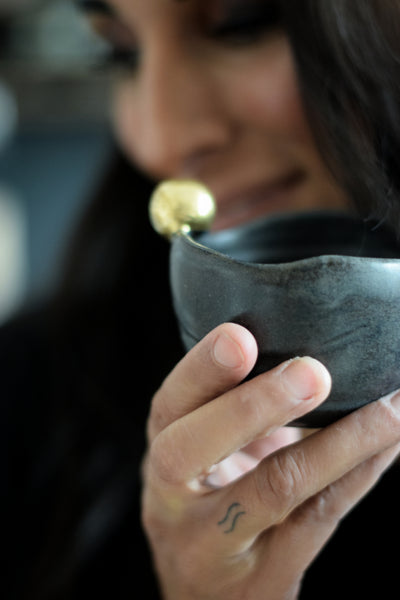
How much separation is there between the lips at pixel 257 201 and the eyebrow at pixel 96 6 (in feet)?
0.86

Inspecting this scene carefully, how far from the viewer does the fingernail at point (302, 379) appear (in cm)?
33

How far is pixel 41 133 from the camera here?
2395 millimetres

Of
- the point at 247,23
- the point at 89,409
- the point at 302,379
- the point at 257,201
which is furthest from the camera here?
the point at 89,409

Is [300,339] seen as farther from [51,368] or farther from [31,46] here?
[31,46]

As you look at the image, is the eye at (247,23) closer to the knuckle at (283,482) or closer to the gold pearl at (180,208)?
the gold pearl at (180,208)

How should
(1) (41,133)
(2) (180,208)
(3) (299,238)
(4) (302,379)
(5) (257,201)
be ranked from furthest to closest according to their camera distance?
(1) (41,133) → (5) (257,201) → (3) (299,238) → (2) (180,208) → (4) (302,379)

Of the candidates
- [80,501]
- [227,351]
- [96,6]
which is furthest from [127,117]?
[227,351]

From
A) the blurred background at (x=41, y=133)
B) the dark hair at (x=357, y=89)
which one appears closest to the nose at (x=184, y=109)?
the dark hair at (x=357, y=89)

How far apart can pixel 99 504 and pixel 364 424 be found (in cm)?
68

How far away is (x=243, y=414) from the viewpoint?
344 mm

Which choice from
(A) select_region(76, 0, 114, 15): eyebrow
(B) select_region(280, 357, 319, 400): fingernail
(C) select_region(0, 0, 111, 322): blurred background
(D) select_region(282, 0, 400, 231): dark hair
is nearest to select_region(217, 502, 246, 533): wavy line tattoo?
(B) select_region(280, 357, 319, 400): fingernail

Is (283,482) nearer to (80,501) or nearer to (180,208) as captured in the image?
(180,208)

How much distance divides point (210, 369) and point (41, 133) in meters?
2.25

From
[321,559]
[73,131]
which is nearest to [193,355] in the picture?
[321,559]
